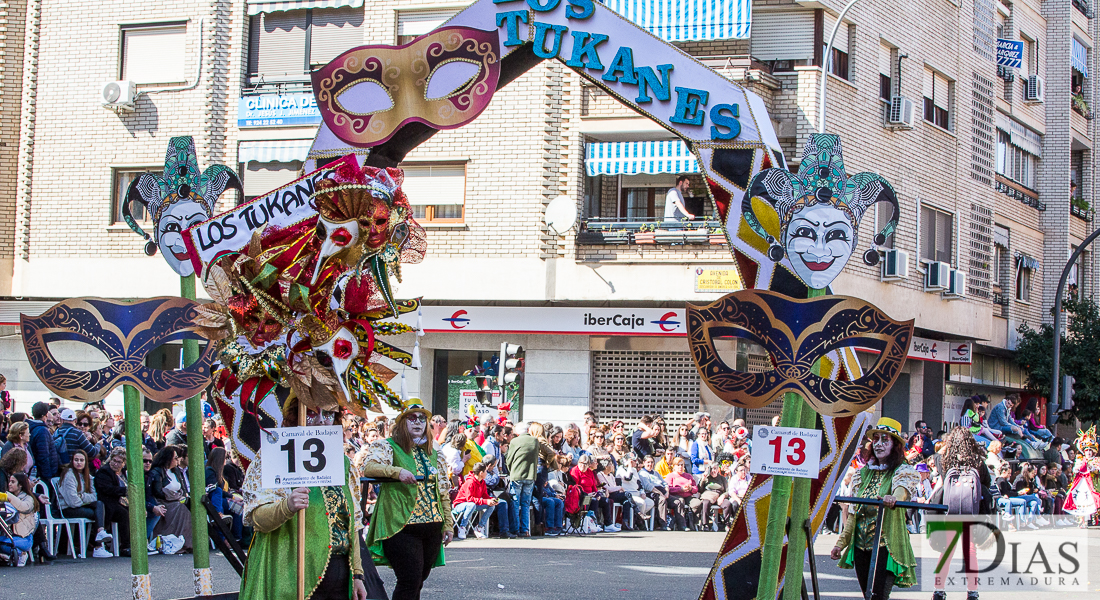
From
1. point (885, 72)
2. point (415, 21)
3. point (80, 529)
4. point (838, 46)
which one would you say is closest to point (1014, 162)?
point (885, 72)

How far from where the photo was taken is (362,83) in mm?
9000

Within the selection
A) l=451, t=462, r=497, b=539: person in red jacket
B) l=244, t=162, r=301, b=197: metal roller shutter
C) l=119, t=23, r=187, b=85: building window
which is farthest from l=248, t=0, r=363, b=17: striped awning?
l=451, t=462, r=497, b=539: person in red jacket

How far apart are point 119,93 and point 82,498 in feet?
45.2

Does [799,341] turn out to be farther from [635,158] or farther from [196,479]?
[635,158]

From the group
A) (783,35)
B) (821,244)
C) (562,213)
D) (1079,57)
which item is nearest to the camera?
(821,244)

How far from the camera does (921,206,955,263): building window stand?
89.7ft

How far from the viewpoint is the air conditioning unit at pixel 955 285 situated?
27.3m

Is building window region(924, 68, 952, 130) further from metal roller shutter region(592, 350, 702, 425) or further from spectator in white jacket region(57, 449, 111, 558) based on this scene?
spectator in white jacket region(57, 449, 111, 558)

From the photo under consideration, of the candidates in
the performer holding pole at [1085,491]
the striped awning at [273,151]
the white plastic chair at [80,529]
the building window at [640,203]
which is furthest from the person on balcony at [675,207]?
the white plastic chair at [80,529]

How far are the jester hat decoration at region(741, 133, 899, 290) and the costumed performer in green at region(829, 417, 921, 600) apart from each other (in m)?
2.33

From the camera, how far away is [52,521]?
1313 centimetres

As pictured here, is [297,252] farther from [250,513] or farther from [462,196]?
[462,196]

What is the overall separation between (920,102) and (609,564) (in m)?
16.6

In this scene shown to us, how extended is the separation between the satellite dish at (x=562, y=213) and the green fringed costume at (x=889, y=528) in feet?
44.7
